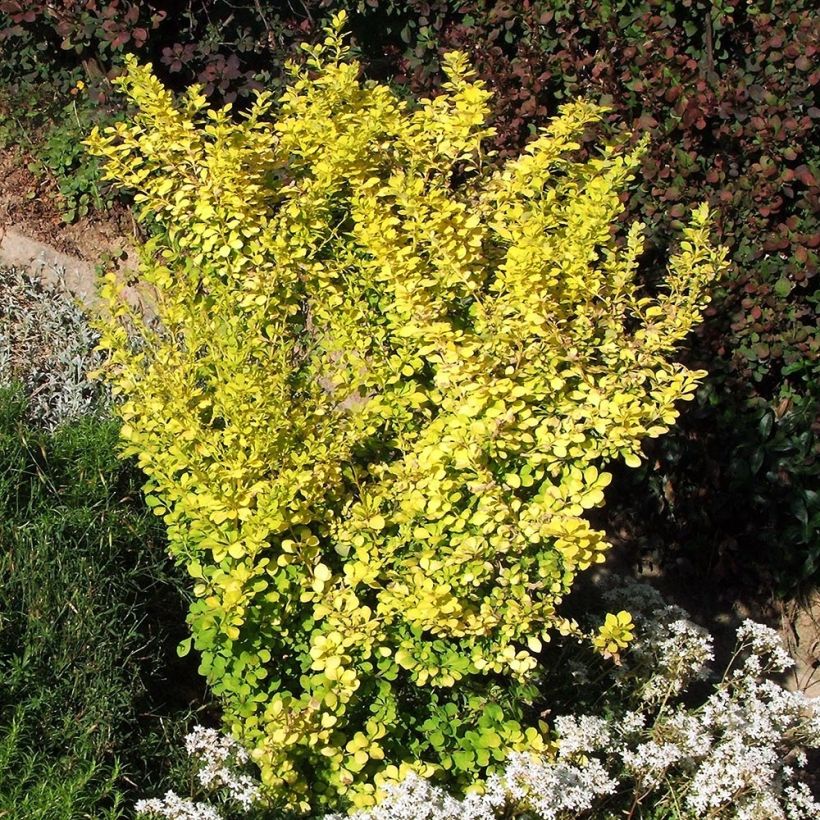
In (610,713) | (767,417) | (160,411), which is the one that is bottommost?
(610,713)

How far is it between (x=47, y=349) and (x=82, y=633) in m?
1.90

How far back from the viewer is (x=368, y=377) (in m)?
2.92

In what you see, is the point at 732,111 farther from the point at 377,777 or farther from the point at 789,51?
the point at 377,777

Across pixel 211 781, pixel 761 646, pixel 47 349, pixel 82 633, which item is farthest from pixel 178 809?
pixel 47 349

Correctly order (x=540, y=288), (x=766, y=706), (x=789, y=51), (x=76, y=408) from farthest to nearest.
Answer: (x=76, y=408) → (x=789, y=51) → (x=766, y=706) → (x=540, y=288)

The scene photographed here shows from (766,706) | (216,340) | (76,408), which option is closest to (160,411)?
(216,340)

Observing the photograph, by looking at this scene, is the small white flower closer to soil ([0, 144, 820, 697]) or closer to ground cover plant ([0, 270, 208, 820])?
ground cover plant ([0, 270, 208, 820])

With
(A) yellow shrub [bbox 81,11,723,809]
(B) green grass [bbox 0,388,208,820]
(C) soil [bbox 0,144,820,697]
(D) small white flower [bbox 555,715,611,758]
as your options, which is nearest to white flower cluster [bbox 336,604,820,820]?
(D) small white flower [bbox 555,715,611,758]

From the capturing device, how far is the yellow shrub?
2.72 m

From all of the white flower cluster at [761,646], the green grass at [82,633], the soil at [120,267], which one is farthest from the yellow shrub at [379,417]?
the soil at [120,267]

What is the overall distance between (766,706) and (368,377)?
159 cm

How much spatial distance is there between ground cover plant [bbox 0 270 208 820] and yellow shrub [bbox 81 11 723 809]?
318 millimetres

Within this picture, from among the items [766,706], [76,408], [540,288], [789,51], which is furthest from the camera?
[76,408]

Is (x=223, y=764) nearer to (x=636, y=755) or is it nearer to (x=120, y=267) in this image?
(x=636, y=755)
